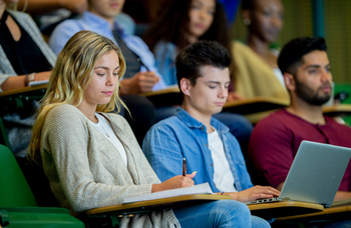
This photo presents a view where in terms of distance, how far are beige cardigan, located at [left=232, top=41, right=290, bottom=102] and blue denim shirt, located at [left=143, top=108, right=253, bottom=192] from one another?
1.34 metres

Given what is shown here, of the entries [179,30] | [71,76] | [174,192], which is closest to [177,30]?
[179,30]

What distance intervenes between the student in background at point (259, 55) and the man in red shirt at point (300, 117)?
85 cm

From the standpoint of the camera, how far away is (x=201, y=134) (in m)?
1.80

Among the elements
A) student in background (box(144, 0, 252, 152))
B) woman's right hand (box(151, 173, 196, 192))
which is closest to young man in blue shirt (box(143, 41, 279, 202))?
woman's right hand (box(151, 173, 196, 192))

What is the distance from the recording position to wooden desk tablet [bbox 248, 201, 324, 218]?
1290 mm

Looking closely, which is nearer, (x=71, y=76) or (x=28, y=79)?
(x=71, y=76)

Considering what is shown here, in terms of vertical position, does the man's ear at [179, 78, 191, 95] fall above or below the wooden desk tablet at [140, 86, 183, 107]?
above

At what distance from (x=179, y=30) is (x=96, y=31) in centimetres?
68

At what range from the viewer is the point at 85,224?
1266 millimetres

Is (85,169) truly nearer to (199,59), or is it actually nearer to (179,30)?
(199,59)

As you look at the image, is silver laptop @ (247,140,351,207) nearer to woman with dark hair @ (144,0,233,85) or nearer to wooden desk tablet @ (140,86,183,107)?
wooden desk tablet @ (140,86,183,107)

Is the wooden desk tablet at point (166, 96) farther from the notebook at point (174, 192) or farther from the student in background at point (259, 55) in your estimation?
the student in background at point (259, 55)

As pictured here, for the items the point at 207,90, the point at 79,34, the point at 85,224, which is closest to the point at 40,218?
the point at 85,224

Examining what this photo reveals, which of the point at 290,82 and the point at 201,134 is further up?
the point at 290,82
